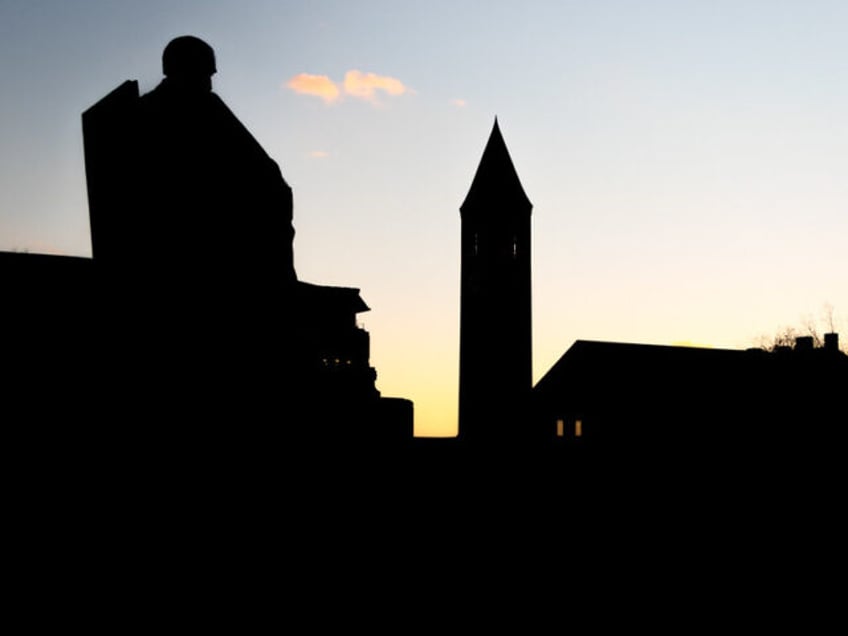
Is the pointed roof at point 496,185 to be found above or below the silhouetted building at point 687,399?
above

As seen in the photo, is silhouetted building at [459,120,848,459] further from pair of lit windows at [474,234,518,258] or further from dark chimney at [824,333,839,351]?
dark chimney at [824,333,839,351]

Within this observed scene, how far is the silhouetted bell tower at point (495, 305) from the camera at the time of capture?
140 feet

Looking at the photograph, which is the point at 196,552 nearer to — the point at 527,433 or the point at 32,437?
the point at 32,437

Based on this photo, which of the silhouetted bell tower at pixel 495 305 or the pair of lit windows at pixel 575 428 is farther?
the silhouetted bell tower at pixel 495 305

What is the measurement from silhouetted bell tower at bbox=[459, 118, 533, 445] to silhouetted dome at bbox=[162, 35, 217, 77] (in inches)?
1515

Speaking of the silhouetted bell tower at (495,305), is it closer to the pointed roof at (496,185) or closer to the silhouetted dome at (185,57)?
the pointed roof at (496,185)

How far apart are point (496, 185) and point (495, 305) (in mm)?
6740

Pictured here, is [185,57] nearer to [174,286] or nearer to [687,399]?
[174,286]

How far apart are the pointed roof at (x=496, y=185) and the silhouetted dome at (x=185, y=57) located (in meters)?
40.7

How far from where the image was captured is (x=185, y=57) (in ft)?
13.6

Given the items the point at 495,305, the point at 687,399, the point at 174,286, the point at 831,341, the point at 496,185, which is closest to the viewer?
the point at 174,286

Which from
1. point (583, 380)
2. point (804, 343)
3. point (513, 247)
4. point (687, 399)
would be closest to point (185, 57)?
point (583, 380)

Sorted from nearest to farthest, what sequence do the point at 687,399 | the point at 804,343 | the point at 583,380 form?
the point at 687,399 → the point at 583,380 → the point at 804,343

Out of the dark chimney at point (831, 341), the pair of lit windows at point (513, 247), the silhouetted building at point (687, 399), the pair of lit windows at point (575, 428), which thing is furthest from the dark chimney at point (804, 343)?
the pair of lit windows at point (513, 247)
